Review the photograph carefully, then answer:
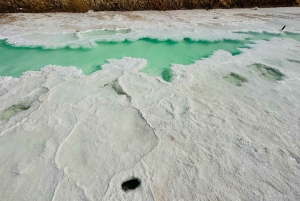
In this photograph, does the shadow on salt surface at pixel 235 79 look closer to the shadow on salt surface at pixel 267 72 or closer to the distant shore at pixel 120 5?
the shadow on salt surface at pixel 267 72

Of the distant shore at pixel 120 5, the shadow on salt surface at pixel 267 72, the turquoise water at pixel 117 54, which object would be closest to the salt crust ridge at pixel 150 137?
the shadow on salt surface at pixel 267 72

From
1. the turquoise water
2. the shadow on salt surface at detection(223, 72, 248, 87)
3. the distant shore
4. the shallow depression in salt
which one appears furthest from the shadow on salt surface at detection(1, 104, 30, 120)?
the distant shore

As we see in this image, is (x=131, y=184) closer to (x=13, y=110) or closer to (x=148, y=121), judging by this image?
(x=148, y=121)

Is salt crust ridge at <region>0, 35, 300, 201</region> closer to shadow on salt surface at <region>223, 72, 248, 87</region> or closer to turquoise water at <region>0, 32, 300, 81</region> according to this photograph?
Answer: shadow on salt surface at <region>223, 72, 248, 87</region>

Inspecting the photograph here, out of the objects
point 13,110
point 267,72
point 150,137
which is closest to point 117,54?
point 13,110

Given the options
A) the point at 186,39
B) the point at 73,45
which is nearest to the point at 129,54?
the point at 73,45

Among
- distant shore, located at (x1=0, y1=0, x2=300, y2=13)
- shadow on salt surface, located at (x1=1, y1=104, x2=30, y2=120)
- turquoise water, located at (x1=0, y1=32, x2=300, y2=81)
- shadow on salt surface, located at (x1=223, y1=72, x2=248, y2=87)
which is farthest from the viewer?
distant shore, located at (x1=0, y1=0, x2=300, y2=13)

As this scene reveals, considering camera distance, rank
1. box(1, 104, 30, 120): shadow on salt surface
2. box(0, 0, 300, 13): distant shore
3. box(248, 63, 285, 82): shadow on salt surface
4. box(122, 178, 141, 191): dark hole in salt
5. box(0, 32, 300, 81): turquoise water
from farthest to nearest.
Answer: box(0, 0, 300, 13): distant shore → box(0, 32, 300, 81): turquoise water → box(248, 63, 285, 82): shadow on salt surface → box(1, 104, 30, 120): shadow on salt surface → box(122, 178, 141, 191): dark hole in salt
